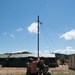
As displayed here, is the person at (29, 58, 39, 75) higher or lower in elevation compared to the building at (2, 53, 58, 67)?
lower

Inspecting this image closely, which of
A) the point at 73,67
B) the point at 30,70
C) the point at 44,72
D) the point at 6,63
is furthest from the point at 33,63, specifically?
the point at 6,63

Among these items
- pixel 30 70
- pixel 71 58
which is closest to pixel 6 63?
pixel 71 58

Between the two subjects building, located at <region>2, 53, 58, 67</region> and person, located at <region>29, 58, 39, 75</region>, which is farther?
building, located at <region>2, 53, 58, 67</region>

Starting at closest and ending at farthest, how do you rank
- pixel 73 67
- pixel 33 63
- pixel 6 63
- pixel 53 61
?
1. pixel 33 63
2. pixel 73 67
3. pixel 53 61
4. pixel 6 63

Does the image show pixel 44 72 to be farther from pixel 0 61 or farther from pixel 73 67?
pixel 0 61

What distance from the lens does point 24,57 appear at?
5238cm

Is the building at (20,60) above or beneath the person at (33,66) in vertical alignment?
above

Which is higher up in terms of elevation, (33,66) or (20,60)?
(20,60)

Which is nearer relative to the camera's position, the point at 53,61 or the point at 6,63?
the point at 53,61

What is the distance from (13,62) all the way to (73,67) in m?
16.9

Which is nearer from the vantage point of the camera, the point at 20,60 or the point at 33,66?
the point at 33,66

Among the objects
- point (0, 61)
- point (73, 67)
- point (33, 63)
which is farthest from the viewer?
point (0, 61)

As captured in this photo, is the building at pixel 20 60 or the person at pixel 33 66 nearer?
the person at pixel 33 66

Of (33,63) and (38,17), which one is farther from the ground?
(38,17)
